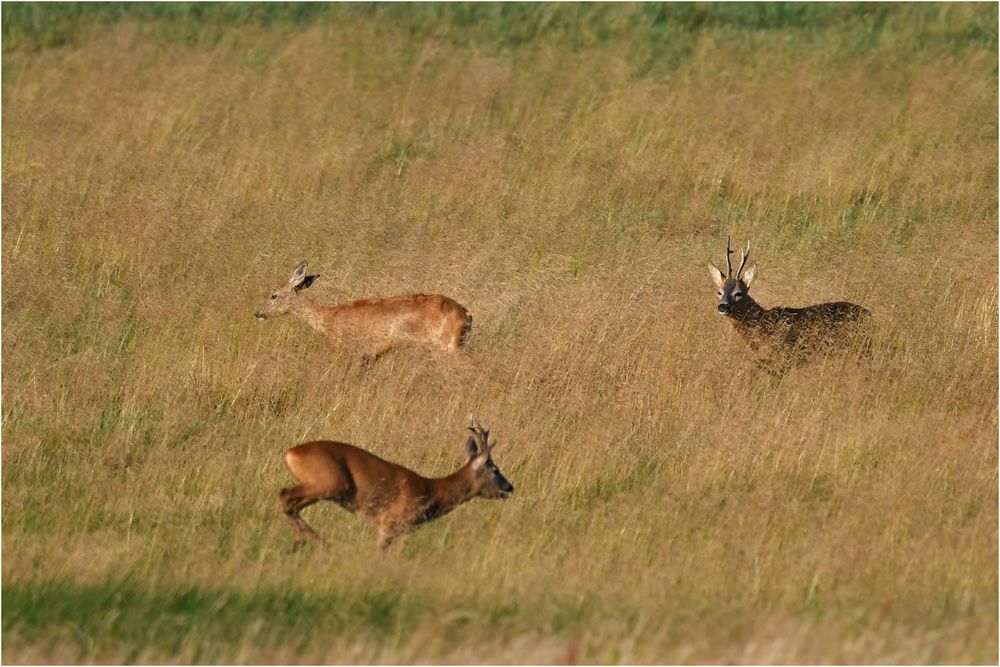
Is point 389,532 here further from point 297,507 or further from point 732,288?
point 732,288

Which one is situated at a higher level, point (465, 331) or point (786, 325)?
point (786, 325)

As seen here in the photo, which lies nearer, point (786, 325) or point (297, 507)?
point (297, 507)

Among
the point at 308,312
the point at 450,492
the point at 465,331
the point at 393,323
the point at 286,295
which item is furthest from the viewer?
the point at 286,295

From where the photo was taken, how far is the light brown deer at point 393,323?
1199cm

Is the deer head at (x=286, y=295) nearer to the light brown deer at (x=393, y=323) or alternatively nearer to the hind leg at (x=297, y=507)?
the light brown deer at (x=393, y=323)

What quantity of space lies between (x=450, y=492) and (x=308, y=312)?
167 inches

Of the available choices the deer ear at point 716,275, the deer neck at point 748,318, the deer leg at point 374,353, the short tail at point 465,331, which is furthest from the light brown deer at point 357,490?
the deer ear at point 716,275

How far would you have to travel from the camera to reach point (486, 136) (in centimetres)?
1648

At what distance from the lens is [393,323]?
12.2 metres

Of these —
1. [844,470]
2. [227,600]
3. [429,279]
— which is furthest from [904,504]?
[429,279]

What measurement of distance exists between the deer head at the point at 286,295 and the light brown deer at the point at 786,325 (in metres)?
3.03

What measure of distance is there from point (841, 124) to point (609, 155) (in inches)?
92.0

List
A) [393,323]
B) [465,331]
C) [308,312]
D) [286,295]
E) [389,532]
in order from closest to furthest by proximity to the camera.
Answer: [389,532] → [465,331] → [393,323] → [308,312] → [286,295]

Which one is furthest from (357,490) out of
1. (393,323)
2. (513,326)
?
(513,326)
